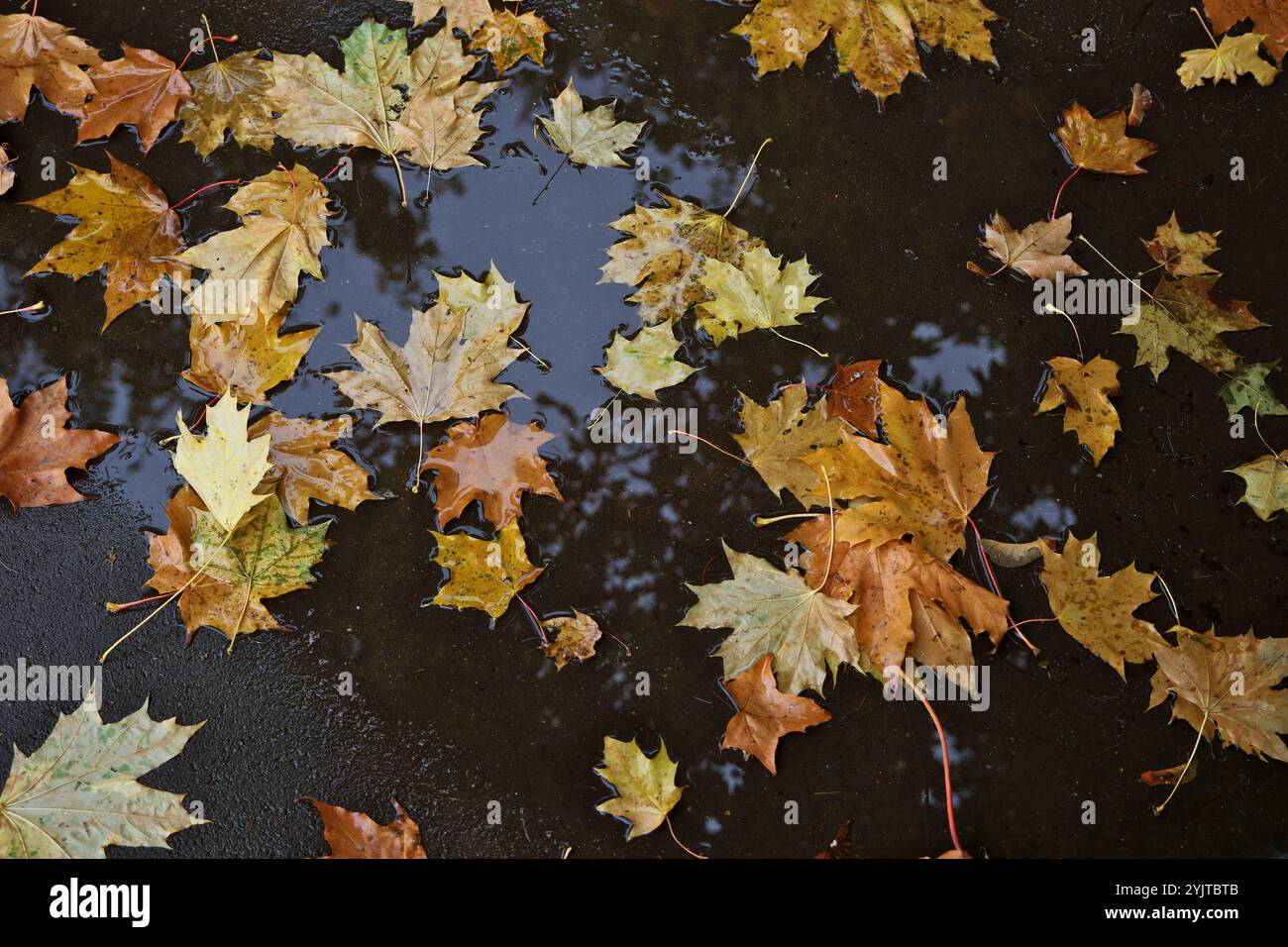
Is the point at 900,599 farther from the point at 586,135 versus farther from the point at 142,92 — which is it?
the point at 142,92

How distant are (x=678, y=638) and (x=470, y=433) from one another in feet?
2.81

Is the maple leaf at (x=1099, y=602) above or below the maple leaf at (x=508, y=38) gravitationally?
below

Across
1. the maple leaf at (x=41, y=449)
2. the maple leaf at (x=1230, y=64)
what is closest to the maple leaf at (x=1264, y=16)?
the maple leaf at (x=1230, y=64)

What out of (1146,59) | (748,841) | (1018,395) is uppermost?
(1146,59)

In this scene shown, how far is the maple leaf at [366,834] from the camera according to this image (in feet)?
7.59

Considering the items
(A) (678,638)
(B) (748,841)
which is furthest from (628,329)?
(B) (748,841)

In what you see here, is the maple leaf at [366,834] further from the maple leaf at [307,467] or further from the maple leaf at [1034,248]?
the maple leaf at [1034,248]

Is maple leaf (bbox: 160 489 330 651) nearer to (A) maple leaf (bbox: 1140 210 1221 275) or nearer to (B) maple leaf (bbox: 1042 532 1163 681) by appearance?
(B) maple leaf (bbox: 1042 532 1163 681)

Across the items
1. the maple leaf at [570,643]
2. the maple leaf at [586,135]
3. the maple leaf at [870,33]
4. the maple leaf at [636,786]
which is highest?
the maple leaf at [870,33]

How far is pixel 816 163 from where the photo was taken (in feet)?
8.45

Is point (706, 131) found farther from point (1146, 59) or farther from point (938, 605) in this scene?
point (938, 605)

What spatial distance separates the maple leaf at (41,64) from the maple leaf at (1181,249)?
10.9ft

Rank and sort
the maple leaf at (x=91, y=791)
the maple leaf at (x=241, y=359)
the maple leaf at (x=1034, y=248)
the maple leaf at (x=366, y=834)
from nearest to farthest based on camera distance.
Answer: the maple leaf at (x=91, y=791) → the maple leaf at (x=366, y=834) → the maple leaf at (x=241, y=359) → the maple leaf at (x=1034, y=248)

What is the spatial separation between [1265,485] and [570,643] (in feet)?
6.97
